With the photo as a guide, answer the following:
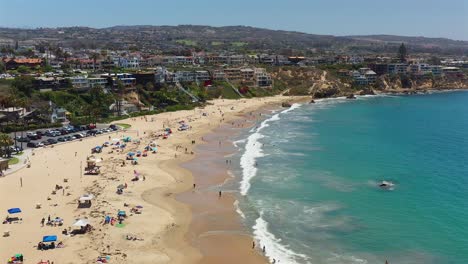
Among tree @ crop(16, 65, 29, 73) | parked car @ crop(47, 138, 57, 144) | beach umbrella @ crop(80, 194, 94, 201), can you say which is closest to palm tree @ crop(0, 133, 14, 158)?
parked car @ crop(47, 138, 57, 144)

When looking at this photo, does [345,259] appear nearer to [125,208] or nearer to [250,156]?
[125,208]

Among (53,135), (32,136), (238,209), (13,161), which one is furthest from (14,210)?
(53,135)

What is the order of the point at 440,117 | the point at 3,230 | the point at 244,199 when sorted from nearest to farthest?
the point at 3,230
the point at 244,199
the point at 440,117

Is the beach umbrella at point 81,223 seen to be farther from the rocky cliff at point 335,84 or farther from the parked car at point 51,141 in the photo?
the rocky cliff at point 335,84

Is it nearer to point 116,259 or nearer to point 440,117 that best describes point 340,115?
point 440,117

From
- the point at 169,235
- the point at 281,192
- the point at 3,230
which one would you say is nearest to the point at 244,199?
the point at 281,192

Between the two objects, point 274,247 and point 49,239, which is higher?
point 49,239

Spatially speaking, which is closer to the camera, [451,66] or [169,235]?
[169,235]
